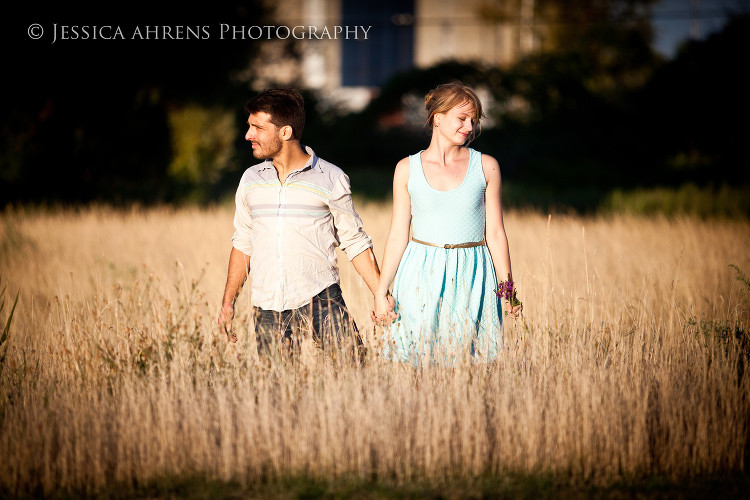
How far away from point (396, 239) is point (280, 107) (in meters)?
0.93

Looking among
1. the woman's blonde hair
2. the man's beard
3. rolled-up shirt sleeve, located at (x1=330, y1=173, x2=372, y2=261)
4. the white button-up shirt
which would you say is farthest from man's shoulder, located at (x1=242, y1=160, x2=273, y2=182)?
the woman's blonde hair

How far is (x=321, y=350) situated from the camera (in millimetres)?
3873

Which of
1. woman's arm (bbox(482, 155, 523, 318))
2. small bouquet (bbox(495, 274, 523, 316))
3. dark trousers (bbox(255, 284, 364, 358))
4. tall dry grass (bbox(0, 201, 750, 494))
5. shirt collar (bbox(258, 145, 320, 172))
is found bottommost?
tall dry grass (bbox(0, 201, 750, 494))

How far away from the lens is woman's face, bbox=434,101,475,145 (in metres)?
3.52

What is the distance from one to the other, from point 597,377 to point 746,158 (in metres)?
18.8

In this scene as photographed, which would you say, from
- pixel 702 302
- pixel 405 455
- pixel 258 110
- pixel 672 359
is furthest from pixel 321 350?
pixel 702 302

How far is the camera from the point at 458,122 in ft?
11.6

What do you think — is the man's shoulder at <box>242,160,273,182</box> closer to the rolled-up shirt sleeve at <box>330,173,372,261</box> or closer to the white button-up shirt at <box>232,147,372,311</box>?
the white button-up shirt at <box>232,147,372,311</box>

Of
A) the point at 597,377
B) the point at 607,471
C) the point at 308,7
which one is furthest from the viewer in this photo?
the point at 308,7

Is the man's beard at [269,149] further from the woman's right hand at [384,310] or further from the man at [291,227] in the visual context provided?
the woman's right hand at [384,310]

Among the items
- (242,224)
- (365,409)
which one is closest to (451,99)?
(242,224)

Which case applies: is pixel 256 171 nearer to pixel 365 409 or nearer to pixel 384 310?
pixel 384 310

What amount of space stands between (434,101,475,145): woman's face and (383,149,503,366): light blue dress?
0.43 ft

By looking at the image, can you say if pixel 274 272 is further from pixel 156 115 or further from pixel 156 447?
pixel 156 115
